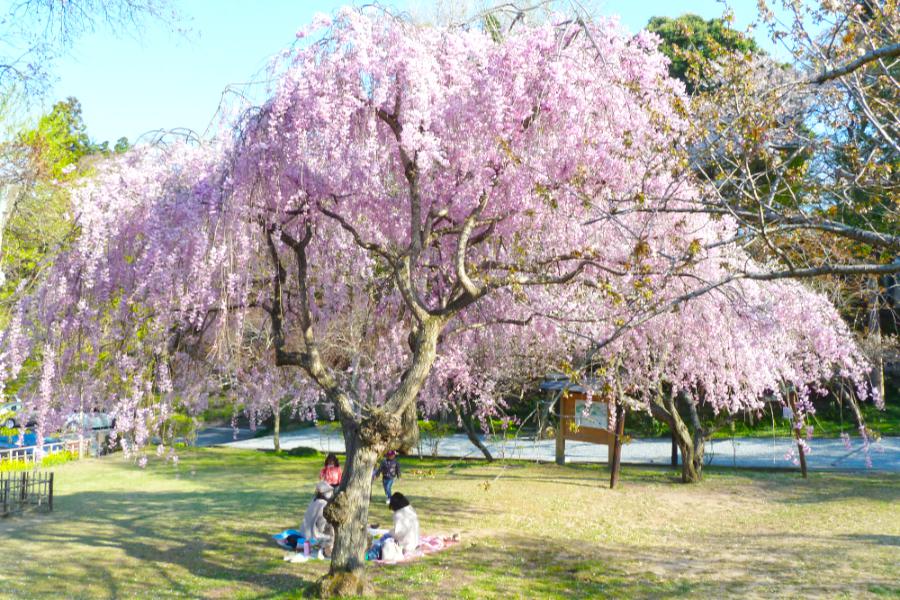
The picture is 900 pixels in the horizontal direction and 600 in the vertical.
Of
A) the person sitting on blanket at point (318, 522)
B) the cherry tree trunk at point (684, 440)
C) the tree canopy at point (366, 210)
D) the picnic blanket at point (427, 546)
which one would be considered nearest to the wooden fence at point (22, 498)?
the tree canopy at point (366, 210)

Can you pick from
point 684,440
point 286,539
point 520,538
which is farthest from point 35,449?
point 684,440

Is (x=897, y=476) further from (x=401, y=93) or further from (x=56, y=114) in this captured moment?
(x=56, y=114)

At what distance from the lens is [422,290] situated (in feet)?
37.9

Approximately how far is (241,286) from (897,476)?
16822 millimetres

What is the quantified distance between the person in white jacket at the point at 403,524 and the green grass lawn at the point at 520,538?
0.50 meters

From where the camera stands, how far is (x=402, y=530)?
37.3 ft

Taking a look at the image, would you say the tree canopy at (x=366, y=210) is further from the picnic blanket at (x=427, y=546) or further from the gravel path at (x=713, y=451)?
the gravel path at (x=713, y=451)

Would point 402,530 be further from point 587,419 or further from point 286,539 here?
point 587,419

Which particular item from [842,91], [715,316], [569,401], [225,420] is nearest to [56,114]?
[225,420]

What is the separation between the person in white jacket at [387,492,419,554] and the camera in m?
11.3

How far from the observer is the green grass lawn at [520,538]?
381 inches

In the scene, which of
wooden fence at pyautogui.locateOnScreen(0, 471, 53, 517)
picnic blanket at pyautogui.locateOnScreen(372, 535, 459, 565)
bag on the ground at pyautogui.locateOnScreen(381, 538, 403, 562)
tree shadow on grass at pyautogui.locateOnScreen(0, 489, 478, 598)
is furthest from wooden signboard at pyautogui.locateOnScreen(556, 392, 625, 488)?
wooden fence at pyautogui.locateOnScreen(0, 471, 53, 517)

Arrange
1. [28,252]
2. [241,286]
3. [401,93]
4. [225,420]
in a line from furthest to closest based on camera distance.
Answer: [225,420] → [28,252] → [241,286] → [401,93]

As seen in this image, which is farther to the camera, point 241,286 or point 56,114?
point 56,114
